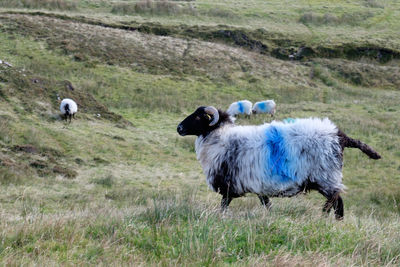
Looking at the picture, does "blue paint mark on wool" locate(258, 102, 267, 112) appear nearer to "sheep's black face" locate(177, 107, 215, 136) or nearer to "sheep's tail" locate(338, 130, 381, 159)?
"sheep's black face" locate(177, 107, 215, 136)

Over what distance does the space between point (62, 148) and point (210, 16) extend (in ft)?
157

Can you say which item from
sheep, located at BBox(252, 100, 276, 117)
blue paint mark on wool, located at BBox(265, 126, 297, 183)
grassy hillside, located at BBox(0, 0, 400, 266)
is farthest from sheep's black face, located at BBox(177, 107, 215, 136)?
sheep, located at BBox(252, 100, 276, 117)

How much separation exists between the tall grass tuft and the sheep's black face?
47456 millimetres

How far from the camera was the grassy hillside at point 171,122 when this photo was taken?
5.05 m

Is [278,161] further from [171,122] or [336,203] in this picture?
[171,122]

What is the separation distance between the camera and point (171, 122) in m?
24.2

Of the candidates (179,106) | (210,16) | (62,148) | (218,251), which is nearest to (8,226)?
(218,251)

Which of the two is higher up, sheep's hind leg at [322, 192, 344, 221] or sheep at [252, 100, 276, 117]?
sheep's hind leg at [322, 192, 344, 221]

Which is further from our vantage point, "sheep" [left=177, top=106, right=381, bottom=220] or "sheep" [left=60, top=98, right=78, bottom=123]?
"sheep" [left=60, top=98, right=78, bottom=123]

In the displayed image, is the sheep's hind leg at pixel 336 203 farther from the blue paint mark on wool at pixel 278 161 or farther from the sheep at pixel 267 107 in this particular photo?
the sheep at pixel 267 107

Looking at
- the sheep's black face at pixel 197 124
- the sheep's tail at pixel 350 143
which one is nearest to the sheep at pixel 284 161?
the sheep's tail at pixel 350 143

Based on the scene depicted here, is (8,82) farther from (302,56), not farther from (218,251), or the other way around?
(302,56)

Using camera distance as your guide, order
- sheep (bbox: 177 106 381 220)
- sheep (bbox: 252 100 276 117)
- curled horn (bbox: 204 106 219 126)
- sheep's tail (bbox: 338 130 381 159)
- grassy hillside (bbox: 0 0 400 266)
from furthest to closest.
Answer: sheep (bbox: 252 100 276 117), curled horn (bbox: 204 106 219 126), sheep's tail (bbox: 338 130 381 159), sheep (bbox: 177 106 381 220), grassy hillside (bbox: 0 0 400 266)

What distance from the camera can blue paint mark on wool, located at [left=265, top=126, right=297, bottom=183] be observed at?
8.10 metres
